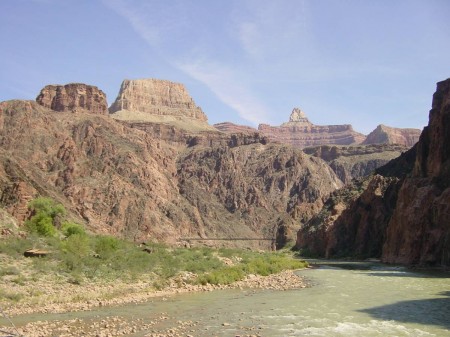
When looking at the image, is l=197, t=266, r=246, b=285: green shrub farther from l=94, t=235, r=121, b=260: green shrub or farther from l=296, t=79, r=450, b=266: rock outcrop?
l=296, t=79, r=450, b=266: rock outcrop

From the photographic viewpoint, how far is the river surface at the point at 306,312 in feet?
64.8

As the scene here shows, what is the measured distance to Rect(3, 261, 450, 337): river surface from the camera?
19.8 meters

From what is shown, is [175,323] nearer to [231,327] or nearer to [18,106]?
[231,327]

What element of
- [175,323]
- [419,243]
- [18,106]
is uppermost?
[18,106]

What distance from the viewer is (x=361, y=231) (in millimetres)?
98062

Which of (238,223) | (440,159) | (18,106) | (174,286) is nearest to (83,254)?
(174,286)

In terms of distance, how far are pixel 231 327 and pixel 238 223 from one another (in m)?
168

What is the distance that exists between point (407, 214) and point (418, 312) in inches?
1768

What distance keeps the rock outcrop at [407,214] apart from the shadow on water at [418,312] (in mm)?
28620

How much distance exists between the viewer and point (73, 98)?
624ft

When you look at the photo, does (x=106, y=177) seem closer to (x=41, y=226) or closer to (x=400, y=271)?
(x=41, y=226)

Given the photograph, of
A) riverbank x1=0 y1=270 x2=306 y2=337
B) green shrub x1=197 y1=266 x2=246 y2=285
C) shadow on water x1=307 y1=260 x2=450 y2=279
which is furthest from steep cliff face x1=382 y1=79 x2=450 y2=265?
green shrub x1=197 y1=266 x2=246 y2=285

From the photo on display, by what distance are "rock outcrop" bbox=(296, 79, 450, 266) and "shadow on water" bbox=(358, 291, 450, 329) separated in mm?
28620

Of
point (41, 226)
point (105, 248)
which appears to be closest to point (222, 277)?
point (105, 248)
